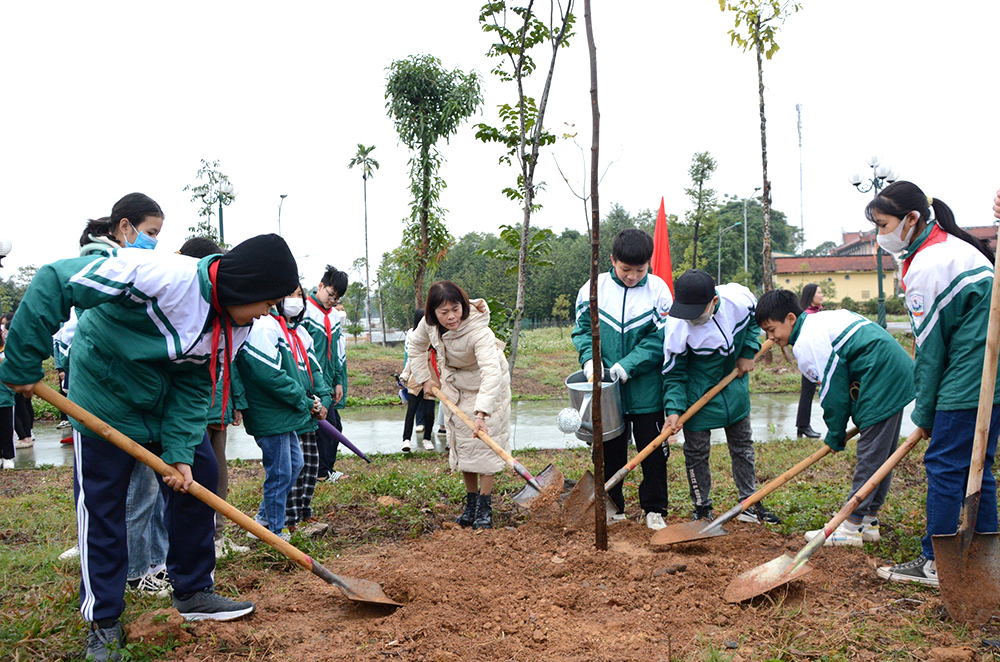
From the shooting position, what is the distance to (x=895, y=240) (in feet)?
10.4

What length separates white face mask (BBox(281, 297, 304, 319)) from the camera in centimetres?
439

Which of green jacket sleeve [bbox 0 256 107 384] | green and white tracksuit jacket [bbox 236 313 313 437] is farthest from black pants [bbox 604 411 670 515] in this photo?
green jacket sleeve [bbox 0 256 107 384]

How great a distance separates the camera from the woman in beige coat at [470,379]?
4414 millimetres

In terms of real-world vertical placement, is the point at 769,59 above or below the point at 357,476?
above

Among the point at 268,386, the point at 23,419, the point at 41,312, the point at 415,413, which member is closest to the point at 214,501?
the point at 41,312

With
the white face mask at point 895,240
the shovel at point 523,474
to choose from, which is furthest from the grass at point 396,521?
the white face mask at point 895,240

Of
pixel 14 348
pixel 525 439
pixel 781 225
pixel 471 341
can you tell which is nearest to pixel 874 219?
pixel 471 341

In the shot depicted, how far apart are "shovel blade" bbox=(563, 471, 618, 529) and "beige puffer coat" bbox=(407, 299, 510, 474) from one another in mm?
499

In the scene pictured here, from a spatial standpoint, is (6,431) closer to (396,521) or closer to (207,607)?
(396,521)

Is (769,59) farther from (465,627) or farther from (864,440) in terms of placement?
(465,627)

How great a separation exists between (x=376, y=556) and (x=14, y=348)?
7.39 feet

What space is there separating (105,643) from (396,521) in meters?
2.17

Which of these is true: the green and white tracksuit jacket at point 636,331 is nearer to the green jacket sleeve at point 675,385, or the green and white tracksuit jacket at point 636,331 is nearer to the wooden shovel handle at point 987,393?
the green jacket sleeve at point 675,385

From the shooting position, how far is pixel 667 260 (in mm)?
7512
